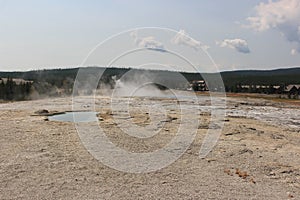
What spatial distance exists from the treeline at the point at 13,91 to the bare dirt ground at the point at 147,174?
28524 mm

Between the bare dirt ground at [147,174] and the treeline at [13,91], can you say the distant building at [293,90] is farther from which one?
the bare dirt ground at [147,174]

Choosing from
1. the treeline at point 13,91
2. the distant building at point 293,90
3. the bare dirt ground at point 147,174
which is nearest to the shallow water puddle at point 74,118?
the bare dirt ground at point 147,174

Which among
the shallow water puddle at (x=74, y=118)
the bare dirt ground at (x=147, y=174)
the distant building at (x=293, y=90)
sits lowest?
the bare dirt ground at (x=147, y=174)

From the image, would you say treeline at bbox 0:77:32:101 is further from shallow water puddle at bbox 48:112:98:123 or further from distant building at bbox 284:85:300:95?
distant building at bbox 284:85:300:95

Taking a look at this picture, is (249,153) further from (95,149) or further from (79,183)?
(79,183)

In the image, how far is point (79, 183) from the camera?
8.56 meters

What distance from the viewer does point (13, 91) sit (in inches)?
1697

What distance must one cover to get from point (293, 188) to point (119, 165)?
4587mm

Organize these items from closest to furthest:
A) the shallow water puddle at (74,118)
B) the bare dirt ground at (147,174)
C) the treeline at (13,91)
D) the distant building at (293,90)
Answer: the bare dirt ground at (147,174) < the shallow water puddle at (74,118) < the treeline at (13,91) < the distant building at (293,90)

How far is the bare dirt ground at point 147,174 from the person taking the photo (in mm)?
8094

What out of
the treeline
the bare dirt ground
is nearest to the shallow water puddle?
the bare dirt ground

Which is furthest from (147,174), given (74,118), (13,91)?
(13,91)

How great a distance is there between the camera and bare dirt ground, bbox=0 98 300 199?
319 inches

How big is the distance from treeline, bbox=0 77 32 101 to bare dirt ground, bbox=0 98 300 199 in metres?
28.5
